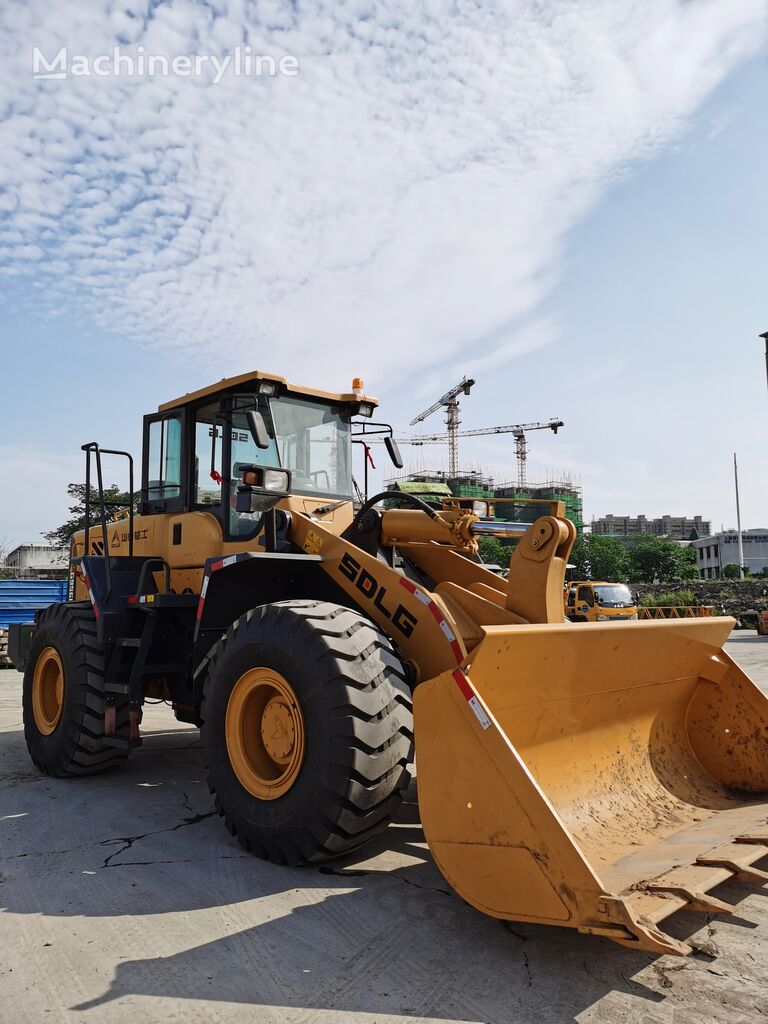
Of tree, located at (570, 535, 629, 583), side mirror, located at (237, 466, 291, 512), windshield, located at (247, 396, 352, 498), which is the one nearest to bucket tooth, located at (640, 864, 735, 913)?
side mirror, located at (237, 466, 291, 512)

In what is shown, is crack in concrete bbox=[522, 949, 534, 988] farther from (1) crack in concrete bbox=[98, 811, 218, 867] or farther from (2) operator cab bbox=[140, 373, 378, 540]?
(2) operator cab bbox=[140, 373, 378, 540]

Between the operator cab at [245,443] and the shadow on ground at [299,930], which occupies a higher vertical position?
the operator cab at [245,443]

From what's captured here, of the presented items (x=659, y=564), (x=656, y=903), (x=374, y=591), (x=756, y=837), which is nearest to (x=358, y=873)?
(x=374, y=591)

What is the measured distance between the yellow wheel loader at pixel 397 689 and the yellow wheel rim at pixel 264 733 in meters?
0.01

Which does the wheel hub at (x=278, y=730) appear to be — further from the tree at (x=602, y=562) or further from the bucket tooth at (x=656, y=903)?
the tree at (x=602, y=562)

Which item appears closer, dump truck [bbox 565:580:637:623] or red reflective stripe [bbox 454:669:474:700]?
red reflective stripe [bbox 454:669:474:700]

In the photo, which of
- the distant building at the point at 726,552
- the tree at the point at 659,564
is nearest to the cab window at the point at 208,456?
the tree at the point at 659,564

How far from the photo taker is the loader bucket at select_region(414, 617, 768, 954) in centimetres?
290

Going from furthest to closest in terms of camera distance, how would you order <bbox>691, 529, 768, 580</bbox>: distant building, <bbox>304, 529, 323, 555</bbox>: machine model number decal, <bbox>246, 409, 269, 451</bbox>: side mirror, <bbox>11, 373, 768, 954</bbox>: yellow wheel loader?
<bbox>691, 529, 768, 580</bbox>: distant building, <bbox>246, 409, 269, 451</bbox>: side mirror, <bbox>304, 529, 323, 555</bbox>: machine model number decal, <bbox>11, 373, 768, 954</bbox>: yellow wheel loader

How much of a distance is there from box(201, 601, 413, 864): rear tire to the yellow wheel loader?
0.04 feet

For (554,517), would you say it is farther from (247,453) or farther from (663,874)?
(247,453)

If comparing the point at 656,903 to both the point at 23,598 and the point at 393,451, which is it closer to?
the point at 393,451

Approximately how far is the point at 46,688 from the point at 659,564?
51.8 metres

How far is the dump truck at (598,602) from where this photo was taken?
22.3 meters
